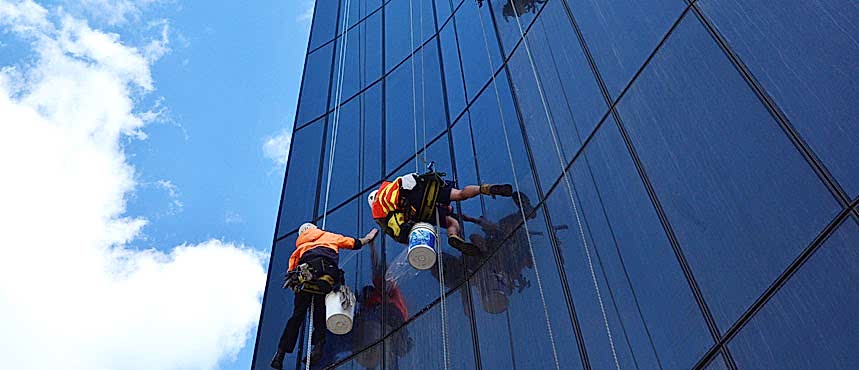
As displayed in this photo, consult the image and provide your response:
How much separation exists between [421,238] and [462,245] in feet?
1.21

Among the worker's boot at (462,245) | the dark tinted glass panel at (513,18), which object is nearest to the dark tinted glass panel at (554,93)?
the dark tinted glass panel at (513,18)

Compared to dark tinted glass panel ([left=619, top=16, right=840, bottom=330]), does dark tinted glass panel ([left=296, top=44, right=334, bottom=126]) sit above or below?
above

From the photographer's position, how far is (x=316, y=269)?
7.67 metres

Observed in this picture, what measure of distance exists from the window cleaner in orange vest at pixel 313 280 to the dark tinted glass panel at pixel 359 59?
4.46 meters

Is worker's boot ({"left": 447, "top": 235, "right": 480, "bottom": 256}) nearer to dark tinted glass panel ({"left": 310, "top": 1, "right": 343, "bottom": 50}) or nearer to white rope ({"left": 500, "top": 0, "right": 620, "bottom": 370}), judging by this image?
white rope ({"left": 500, "top": 0, "right": 620, "bottom": 370})

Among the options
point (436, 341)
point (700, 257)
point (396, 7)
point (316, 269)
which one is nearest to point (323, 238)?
point (316, 269)

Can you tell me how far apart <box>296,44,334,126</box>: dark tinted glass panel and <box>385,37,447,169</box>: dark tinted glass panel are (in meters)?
1.63

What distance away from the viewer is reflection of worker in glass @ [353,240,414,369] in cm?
751

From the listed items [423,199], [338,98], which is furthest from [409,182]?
[338,98]

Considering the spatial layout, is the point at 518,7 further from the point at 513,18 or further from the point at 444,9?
the point at 444,9

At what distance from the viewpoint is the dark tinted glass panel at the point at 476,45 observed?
30.3 feet

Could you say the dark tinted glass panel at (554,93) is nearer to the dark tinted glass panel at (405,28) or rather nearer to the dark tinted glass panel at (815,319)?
the dark tinted glass panel at (815,319)

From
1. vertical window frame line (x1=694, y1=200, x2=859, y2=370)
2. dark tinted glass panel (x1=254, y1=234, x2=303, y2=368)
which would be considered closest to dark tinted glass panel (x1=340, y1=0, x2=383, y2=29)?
dark tinted glass panel (x1=254, y1=234, x2=303, y2=368)

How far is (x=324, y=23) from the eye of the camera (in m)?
15.7
